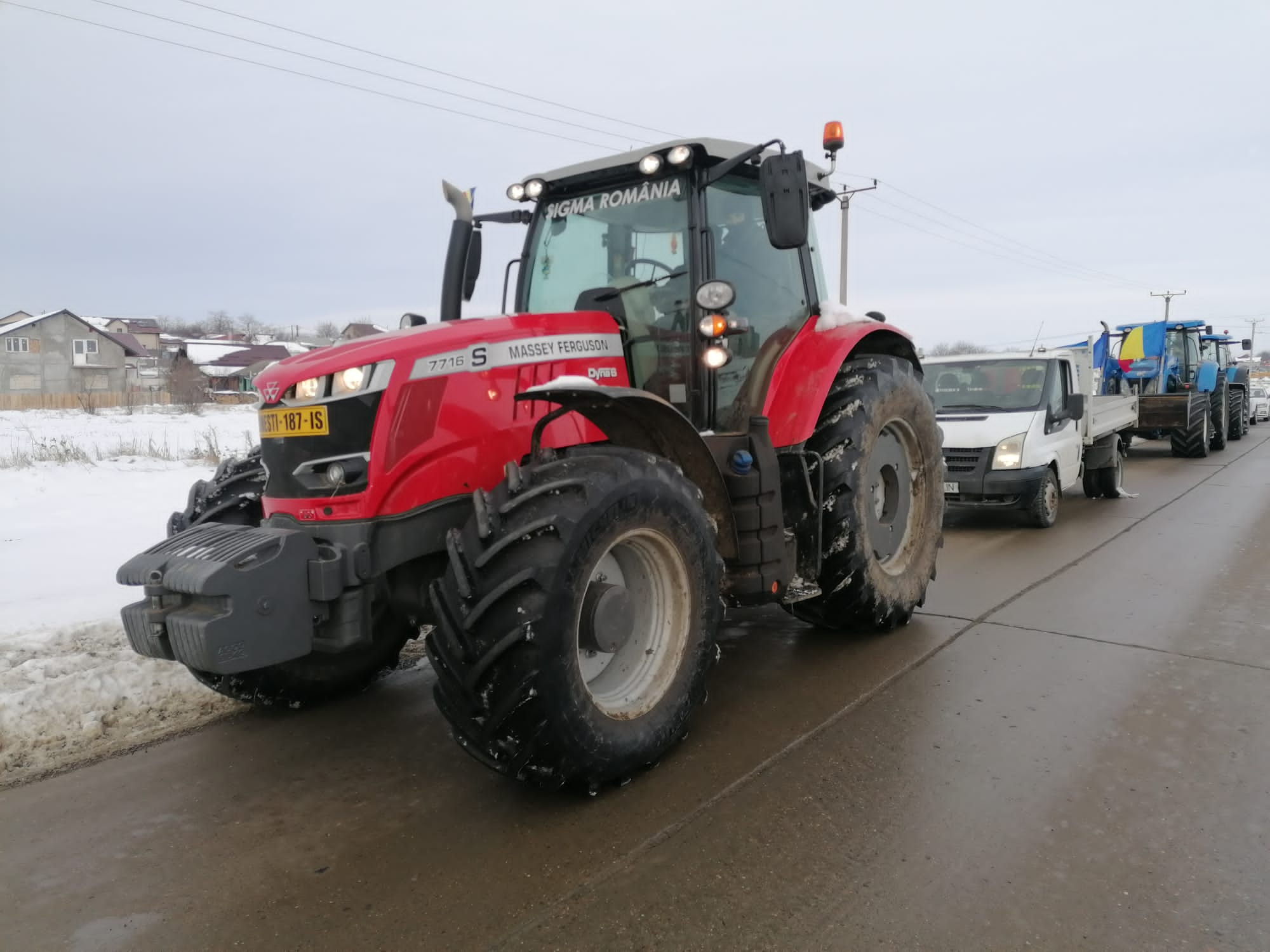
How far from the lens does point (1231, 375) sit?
765 inches

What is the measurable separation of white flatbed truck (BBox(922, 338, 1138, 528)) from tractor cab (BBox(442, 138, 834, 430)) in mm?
4045

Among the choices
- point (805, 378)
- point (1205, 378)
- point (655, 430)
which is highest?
point (805, 378)

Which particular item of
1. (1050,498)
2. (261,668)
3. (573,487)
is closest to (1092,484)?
(1050,498)

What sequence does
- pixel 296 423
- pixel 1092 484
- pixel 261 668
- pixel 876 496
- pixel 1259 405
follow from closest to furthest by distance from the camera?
pixel 296 423 < pixel 261 668 < pixel 876 496 < pixel 1092 484 < pixel 1259 405

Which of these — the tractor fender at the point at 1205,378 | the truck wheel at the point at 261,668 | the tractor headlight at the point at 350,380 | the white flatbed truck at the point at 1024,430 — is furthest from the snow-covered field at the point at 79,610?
the tractor fender at the point at 1205,378

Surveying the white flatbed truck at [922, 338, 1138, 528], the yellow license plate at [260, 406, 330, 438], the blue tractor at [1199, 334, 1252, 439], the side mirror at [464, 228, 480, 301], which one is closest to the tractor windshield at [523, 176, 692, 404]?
the side mirror at [464, 228, 480, 301]

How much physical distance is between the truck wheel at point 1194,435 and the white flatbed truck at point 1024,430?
5246mm

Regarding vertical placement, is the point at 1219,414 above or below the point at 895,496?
below

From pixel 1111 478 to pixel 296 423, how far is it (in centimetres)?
999

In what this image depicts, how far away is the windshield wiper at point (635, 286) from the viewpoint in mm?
3943

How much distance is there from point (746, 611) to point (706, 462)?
7.36 ft

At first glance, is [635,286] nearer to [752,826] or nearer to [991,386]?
[752,826]

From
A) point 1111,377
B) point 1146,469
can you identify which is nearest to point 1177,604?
point 1146,469

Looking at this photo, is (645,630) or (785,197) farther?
(785,197)
